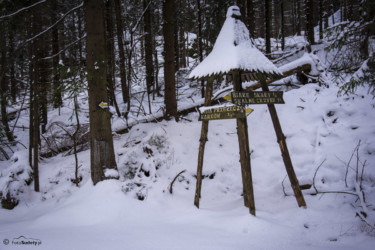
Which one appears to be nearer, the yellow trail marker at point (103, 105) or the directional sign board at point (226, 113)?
the directional sign board at point (226, 113)

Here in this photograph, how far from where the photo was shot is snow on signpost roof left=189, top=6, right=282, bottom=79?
387 centimetres

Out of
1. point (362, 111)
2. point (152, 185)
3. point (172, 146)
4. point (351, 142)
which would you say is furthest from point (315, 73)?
point (152, 185)

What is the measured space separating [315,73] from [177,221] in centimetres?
824

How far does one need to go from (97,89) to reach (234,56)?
3285 millimetres

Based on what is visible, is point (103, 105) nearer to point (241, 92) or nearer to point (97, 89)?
point (97, 89)

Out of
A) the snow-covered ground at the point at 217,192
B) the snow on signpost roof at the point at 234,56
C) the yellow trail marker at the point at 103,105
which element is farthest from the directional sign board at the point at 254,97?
the yellow trail marker at the point at 103,105

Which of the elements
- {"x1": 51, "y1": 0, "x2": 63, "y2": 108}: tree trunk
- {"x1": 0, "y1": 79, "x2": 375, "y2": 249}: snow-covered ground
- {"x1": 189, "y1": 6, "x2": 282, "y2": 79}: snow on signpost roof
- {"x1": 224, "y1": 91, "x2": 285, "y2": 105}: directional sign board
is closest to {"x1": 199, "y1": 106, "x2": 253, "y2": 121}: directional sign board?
{"x1": 224, "y1": 91, "x2": 285, "y2": 105}: directional sign board

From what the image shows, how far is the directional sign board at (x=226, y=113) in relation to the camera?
13.1 ft

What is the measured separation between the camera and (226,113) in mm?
4113

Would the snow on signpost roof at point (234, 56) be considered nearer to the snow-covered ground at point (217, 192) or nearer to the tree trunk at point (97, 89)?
the tree trunk at point (97, 89)

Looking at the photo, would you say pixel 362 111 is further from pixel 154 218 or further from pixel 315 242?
pixel 154 218

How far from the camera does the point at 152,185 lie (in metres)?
5.57

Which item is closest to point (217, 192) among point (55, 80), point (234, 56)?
point (234, 56)

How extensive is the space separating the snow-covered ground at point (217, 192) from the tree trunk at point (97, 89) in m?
0.65
